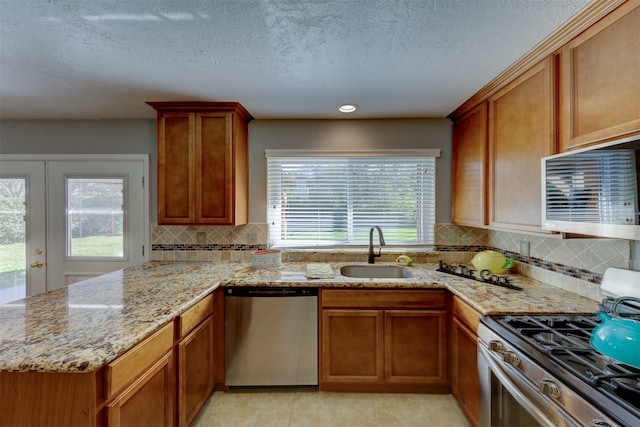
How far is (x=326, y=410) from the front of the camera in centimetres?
204

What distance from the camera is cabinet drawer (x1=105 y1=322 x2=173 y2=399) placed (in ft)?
3.70

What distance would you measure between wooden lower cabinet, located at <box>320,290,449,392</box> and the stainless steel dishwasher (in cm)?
10

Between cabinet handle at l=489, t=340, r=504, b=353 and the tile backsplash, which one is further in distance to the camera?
the tile backsplash

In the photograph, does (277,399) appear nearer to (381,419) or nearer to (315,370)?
(315,370)

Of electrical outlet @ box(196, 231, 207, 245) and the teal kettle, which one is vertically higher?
electrical outlet @ box(196, 231, 207, 245)

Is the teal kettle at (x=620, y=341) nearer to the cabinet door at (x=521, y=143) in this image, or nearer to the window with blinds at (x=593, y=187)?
the window with blinds at (x=593, y=187)

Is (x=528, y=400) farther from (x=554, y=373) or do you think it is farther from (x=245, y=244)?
(x=245, y=244)

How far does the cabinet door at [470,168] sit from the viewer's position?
2.32m

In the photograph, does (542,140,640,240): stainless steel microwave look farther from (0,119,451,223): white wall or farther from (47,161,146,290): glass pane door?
(47,161,146,290): glass pane door

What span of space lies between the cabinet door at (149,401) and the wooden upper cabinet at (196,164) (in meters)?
1.27

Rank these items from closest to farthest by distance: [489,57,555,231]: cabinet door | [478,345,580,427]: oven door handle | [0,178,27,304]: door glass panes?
[478,345,580,427]: oven door handle, [489,57,555,231]: cabinet door, [0,178,27,304]: door glass panes

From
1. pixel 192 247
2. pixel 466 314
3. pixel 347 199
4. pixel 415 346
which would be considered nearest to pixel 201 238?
pixel 192 247

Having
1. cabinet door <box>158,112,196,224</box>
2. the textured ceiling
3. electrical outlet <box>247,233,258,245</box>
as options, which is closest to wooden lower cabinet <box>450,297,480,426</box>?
the textured ceiling

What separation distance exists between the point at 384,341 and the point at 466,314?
61cm
